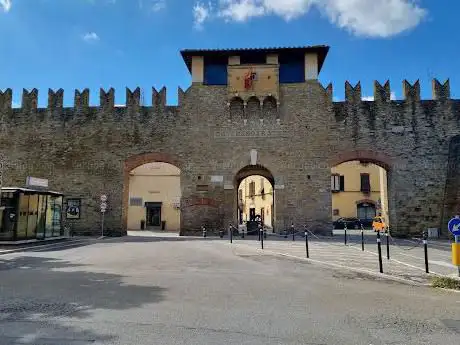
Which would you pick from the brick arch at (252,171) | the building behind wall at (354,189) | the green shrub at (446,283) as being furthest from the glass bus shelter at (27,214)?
the building behind wall at (354,189)

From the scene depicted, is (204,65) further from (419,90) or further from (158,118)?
(419,90)

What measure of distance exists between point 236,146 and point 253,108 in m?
2.32

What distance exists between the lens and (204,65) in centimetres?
2175

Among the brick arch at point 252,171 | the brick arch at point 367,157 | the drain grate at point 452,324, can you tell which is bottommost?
the drain grate at point 452,324

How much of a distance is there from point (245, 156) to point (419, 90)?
981 centimetres

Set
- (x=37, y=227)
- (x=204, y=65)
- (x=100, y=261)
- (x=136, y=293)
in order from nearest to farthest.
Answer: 1. (x=136, y=293)
2. (x=100, y=261)
3. (x=37, y=227)
4. (x=204, y=65)

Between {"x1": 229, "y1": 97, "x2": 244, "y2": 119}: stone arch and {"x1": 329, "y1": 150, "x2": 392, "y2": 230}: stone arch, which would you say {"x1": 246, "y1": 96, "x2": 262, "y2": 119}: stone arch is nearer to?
{"x1": 229, "y1": 97, "x2": 244, "y2": 119}: stone arch

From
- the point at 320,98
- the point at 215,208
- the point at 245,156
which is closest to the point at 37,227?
the point at 215,208

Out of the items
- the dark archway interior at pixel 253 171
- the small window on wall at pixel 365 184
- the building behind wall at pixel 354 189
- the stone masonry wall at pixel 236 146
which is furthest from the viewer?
the building behind wall at pixel 354 189

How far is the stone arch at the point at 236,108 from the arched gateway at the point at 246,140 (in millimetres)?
57

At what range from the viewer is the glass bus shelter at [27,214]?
15125 millimetres

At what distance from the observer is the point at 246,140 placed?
20938 millimetres

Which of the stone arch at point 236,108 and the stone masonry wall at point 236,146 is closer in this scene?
the stone masonry wall at point 236,146

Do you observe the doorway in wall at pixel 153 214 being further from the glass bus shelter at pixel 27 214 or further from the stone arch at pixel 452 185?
the stone arch at pixel 452 185
